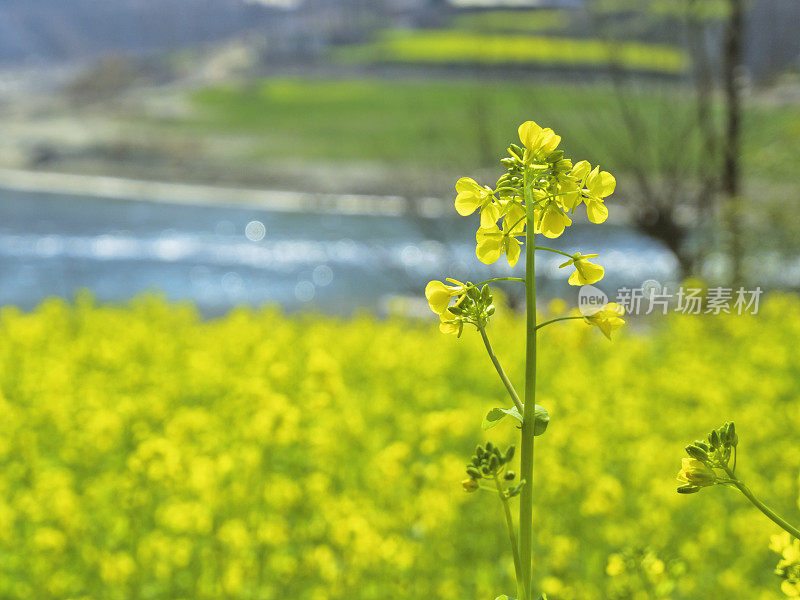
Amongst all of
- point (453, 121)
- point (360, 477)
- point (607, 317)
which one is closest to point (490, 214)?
point (607, 317)

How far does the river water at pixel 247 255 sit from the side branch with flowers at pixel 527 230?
6088 mm

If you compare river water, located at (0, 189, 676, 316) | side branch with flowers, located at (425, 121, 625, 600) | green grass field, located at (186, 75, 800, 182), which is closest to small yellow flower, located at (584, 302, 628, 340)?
side branch with flowers, located at (425, 121, 625, 600)

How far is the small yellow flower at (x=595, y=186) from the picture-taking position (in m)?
0.63

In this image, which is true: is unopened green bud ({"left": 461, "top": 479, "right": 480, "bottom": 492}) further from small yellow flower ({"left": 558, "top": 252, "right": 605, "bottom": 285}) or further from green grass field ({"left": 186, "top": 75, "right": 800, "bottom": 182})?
green grass field ({"left": 186, "top": 75, "right": 800, "bottom": 182})

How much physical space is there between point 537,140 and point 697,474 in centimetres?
30

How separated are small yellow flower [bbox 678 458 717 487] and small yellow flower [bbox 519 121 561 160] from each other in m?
0.28

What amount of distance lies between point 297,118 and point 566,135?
33938 millimetres

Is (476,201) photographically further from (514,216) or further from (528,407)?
(528,407)

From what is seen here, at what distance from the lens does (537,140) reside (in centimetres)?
63

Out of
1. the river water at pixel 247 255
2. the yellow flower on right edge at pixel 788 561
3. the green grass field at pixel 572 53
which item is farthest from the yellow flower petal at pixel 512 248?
the river water at pixel 247 255

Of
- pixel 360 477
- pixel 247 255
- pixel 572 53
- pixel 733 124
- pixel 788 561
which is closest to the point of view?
pixel 788 561

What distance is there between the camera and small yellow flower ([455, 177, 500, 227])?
64 centimetres

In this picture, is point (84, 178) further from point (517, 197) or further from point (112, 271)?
point (517, 197)

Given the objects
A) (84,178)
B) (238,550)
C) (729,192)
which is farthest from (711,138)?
(84,178)
